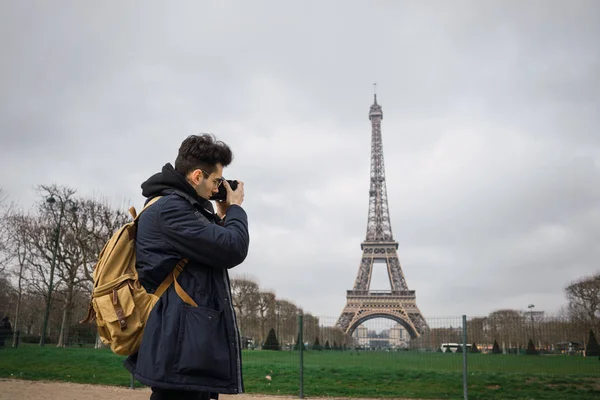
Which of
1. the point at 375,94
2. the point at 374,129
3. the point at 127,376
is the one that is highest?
the point at 375,94

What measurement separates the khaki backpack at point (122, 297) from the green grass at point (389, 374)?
8952 millimetres

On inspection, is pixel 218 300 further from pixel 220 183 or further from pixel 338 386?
pixel 338 386

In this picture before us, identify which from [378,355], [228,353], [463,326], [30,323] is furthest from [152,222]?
[30,323]

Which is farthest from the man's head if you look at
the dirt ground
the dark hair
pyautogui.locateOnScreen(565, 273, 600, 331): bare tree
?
pyautogui.locateOnScreen(565, 273, 600, 331): bare tree

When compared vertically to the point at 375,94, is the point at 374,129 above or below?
below

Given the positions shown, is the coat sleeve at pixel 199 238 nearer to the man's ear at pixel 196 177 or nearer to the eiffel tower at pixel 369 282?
the man's ear at pixel 196 177

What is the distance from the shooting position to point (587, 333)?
1472cm

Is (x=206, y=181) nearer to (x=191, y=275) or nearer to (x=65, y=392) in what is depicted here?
(x=191, y=275)

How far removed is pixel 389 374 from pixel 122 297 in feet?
37.1

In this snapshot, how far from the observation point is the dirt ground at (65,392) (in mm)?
8414

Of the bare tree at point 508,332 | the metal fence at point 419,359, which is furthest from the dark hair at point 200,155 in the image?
the bare tree at point 508,332

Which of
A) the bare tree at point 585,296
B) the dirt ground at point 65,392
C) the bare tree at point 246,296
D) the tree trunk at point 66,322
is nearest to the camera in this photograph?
the dirt ground at point 65,392

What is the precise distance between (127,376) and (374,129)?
58344mm

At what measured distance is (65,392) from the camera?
920cm
